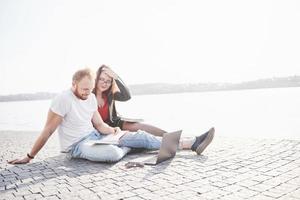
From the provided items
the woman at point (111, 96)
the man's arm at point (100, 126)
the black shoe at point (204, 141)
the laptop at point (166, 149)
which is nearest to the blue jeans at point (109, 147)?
the man's arm at point (100, 126)

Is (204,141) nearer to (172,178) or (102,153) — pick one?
(172,178)

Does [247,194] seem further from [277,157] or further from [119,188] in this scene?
[277,157]

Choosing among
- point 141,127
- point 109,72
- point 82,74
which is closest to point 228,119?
point 141,127

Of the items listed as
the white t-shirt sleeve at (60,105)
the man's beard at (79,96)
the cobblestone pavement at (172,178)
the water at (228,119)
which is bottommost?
the water at (228,119)

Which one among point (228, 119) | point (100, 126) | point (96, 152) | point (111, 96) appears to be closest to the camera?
point (96, 152)

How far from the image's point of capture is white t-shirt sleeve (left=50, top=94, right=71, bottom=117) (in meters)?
5.24

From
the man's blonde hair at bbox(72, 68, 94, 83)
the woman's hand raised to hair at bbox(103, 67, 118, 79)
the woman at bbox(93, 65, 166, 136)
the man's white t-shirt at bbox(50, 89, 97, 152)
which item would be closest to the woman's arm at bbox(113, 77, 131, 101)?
the woman at bbox(93, 65, 166, 136)

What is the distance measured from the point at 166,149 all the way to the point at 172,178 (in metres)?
1.12

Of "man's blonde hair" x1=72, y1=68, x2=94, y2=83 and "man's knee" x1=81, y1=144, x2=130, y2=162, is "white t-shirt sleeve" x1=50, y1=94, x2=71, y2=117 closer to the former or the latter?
"man's blonde hair" x1=72, y1=68, x2=94, y2=83

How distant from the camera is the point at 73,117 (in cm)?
554

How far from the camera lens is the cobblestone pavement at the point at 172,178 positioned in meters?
3.64

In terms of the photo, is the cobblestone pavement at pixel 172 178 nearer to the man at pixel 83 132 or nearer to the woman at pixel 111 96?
the man at pixel 83 132

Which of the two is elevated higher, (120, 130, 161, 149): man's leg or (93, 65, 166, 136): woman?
(93, 65, 166, 136): woman

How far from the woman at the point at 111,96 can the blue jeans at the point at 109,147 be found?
98 cm
